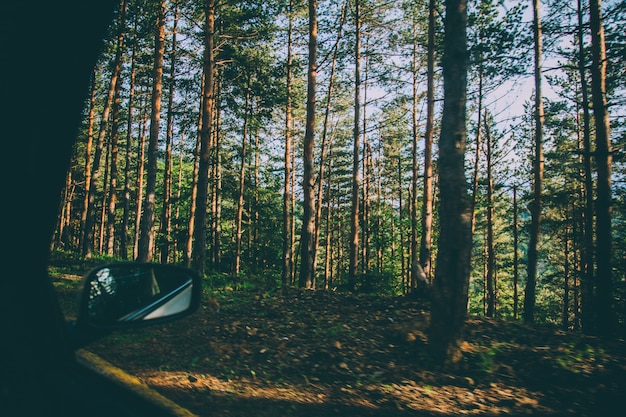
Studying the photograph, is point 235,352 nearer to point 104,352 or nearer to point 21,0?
point 104,352

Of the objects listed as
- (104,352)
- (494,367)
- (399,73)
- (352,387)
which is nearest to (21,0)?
(352,387)

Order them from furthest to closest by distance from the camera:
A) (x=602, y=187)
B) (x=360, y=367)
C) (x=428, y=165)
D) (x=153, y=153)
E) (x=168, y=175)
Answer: (x=168, y=175), (x=428, y=165), (x=153, y=153), (x=602, y=187), (x=360, y=367)

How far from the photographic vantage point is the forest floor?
454 centimetres

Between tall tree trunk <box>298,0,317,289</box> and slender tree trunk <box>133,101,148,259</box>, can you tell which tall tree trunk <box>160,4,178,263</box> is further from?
tall tree trunk <box>298,0,317,289</box>

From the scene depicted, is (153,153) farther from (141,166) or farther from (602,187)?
(602,187)

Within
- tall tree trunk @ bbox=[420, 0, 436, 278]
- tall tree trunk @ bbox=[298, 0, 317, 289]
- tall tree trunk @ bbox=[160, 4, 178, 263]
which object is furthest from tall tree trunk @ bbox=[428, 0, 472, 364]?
tall tree trunk @ bbox=[160, 4, 178, 263]

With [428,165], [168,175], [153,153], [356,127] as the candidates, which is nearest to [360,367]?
[428,165]

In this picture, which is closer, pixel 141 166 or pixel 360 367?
pixel 360 367

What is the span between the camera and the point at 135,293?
1796 mm

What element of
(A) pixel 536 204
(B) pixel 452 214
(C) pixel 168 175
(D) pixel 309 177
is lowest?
(B) pixel 452 214

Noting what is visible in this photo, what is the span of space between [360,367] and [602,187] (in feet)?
27.3

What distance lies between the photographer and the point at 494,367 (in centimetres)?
566

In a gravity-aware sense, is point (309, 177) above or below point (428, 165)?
below

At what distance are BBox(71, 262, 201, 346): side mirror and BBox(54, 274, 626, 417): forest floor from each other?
2787mm
